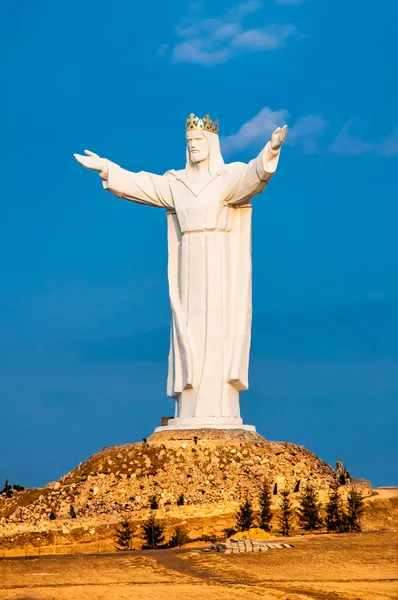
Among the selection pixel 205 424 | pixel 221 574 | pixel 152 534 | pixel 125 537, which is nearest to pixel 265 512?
pixel 152 534

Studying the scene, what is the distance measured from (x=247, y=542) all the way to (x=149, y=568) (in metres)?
2.06

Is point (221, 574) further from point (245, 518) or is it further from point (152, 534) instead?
point (245, 518)

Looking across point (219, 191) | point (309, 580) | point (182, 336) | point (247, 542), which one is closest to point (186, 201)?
point (219, 191)

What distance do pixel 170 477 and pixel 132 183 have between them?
6960mm

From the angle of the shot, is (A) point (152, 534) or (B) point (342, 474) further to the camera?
(B) point (342, 474)

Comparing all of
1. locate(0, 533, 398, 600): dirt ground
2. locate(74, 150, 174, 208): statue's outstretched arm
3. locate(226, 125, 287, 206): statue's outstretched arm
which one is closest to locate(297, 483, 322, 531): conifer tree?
locate(0, 533, 398, 600): dirt ground

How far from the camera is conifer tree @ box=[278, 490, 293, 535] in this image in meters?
25.2

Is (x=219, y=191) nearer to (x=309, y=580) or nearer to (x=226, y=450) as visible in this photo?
(x=226, y=450)

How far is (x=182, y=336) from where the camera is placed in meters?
29.7

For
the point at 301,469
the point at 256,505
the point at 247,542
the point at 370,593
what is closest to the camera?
the point at 370,593

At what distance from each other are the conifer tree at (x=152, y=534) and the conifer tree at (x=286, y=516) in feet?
7.86

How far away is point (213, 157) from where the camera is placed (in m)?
29.9

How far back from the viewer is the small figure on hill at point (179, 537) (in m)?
25.2

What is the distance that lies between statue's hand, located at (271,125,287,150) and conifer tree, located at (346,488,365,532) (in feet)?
24.4
